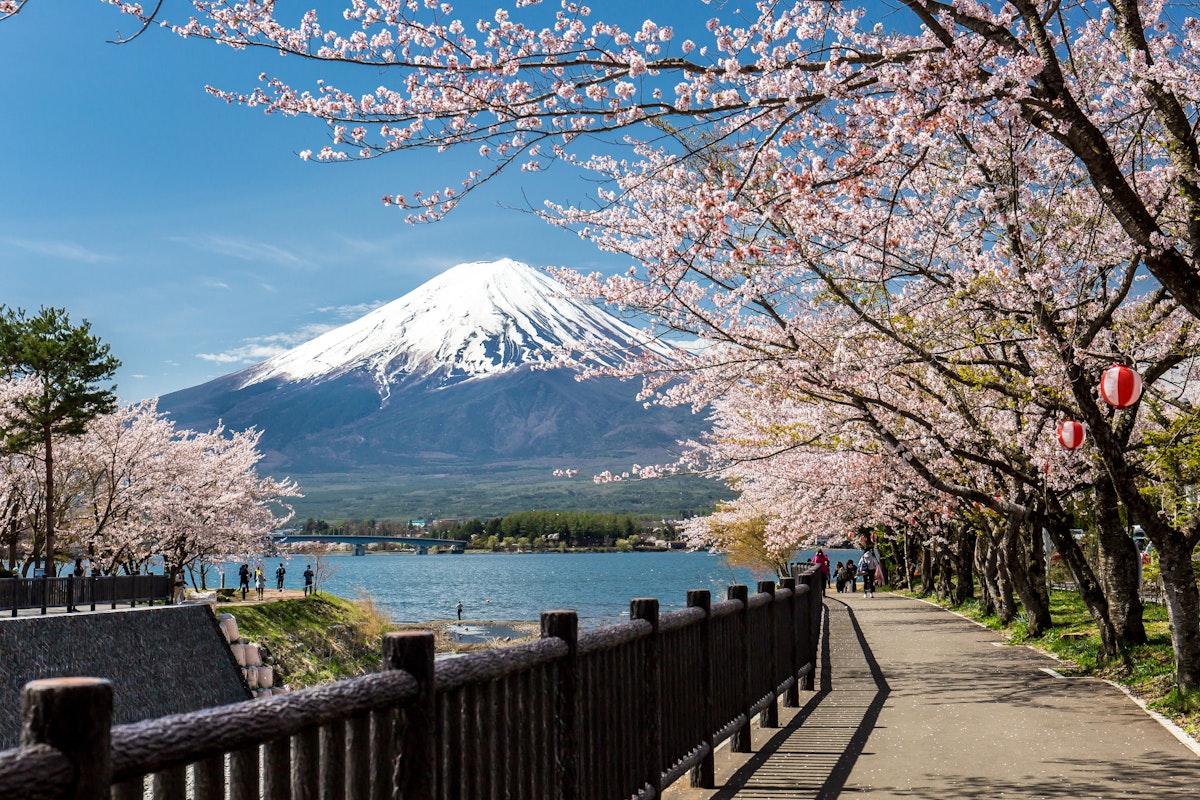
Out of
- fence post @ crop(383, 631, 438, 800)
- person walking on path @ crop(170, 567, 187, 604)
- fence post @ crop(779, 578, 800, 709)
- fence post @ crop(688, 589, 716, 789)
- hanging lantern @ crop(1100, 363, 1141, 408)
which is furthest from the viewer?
person walking on path @ crop(170, 567, 187, 604)

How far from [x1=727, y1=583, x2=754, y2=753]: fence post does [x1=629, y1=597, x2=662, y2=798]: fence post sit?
206 centimetres

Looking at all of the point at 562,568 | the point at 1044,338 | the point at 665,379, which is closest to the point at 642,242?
the point at 665,379

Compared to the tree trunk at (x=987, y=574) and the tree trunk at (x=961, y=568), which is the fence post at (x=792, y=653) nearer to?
the tree trunk at (x=987, y=574)

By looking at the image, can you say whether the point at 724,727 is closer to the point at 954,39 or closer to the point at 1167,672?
the point at 954,39

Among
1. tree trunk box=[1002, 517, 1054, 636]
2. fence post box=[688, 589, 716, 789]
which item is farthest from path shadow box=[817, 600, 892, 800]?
tree trunk box=[1002, 517, 1054, 636]

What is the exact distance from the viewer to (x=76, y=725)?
1.87 metres

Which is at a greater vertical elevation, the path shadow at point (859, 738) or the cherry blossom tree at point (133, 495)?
the cherry blossom tree at point (133, 495)

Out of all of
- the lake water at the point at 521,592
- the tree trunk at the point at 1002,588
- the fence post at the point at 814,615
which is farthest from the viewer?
the lake water at the point at 521,592

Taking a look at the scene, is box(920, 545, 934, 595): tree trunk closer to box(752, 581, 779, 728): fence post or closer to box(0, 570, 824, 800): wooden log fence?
box(752, 581, 779, 728): fence post

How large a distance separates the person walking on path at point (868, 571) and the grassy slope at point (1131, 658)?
16.7 meters

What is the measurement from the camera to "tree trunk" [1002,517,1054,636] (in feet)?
50.6

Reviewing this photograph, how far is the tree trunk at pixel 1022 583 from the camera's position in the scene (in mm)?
15429

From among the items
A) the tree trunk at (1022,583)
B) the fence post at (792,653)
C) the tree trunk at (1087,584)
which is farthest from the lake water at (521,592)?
the fence post at (792,653)

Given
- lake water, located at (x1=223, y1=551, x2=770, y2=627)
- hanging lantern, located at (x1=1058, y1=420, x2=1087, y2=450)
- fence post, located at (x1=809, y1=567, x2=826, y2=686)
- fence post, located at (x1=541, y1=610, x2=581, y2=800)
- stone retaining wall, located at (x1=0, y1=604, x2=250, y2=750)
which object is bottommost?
lake water, located at (x1=223, y1=551, x2=770, y2=627)
